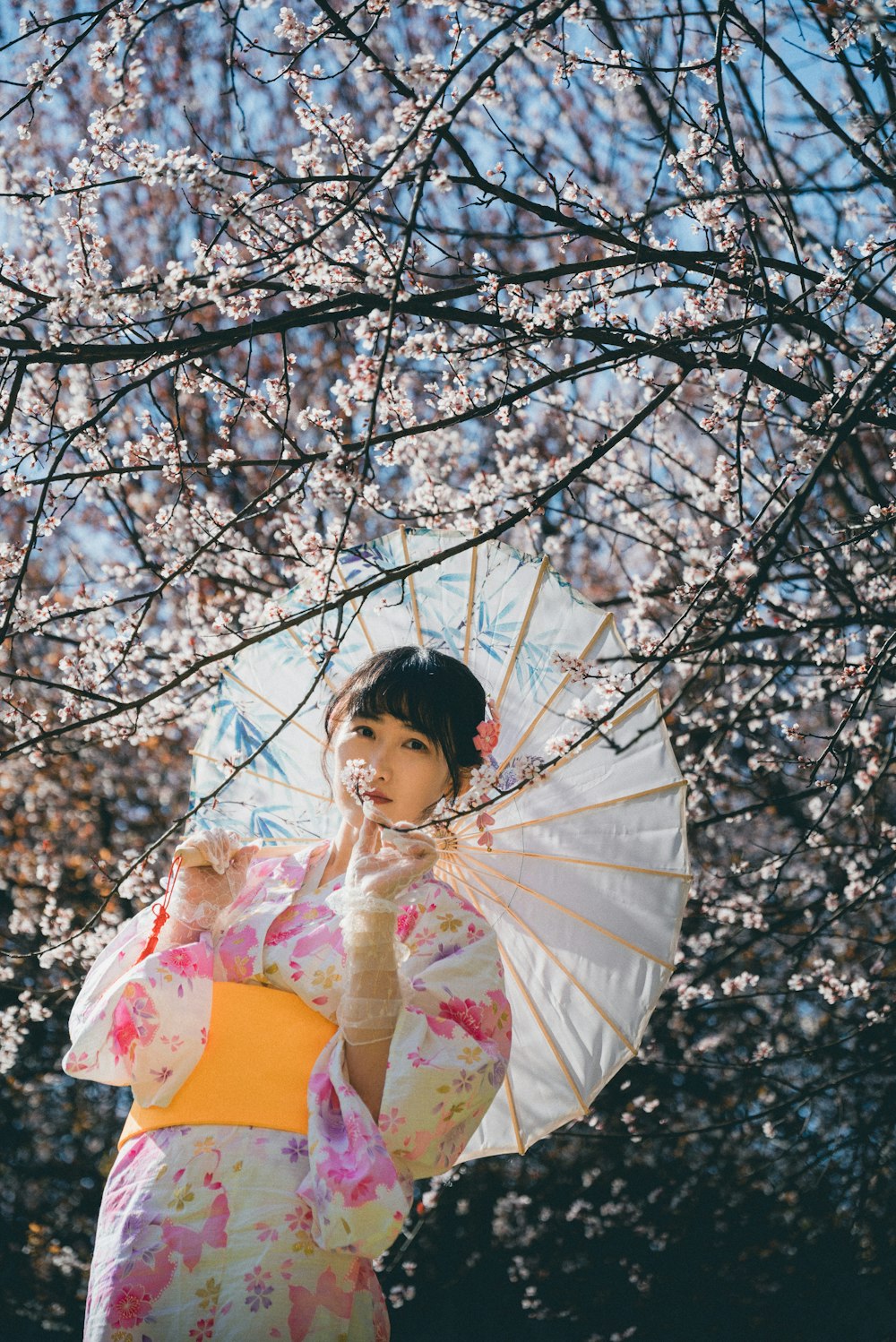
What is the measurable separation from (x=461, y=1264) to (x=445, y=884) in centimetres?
351

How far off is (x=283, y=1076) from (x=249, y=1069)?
60 millimetres

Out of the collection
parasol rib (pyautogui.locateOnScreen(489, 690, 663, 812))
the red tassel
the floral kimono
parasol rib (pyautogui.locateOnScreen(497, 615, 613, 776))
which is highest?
parasol rib (pyautogui.locateOnScreen(497, 615, 613, 776))

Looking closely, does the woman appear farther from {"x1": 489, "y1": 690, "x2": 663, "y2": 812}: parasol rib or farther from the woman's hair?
{"x1": 489, "y1": 690, "x2": 663, "y2": 812}: parasol rib

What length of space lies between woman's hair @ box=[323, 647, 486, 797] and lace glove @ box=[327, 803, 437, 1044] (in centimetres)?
39

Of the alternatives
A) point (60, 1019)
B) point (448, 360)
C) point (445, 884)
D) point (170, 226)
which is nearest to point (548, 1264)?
point (60, 1019)

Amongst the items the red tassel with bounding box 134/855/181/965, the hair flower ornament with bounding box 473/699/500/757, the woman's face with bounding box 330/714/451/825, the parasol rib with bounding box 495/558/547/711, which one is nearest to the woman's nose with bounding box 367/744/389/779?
the woman's face with bounding box 330/714/451/825

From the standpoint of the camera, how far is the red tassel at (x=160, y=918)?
6.59 ft

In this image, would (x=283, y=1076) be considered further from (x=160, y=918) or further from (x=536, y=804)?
(x=536, y=804)

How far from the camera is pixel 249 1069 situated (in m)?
1.83

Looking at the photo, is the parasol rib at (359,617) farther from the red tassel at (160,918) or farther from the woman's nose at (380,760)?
the red tassel at (160,918)

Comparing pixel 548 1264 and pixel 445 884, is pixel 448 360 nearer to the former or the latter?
pixel 445 884

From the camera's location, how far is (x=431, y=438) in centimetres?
429

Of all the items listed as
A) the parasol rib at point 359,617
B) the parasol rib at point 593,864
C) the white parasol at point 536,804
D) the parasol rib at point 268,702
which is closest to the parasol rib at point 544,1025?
the white parasol at point 536,804

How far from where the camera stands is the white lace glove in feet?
6.61
